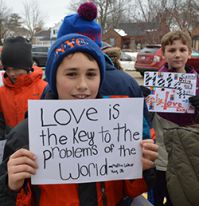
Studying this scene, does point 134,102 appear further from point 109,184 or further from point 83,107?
point 109,184

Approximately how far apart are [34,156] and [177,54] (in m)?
1.54

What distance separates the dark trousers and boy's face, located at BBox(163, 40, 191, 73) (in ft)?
2.74

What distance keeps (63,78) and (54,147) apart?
1.02 ft

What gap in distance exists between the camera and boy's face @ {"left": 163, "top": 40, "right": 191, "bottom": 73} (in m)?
2.53

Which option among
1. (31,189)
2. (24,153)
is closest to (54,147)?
(24,153)

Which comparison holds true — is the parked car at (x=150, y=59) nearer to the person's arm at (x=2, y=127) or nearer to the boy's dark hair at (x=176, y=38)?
the boy's dark hair at (x=176, y=38)

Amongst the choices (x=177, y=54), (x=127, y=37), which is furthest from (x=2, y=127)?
(x=127, y=37)

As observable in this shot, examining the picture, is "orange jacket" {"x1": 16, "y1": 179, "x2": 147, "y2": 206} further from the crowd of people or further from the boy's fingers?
the boy's fingers

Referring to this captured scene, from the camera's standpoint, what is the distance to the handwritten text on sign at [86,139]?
1417mm

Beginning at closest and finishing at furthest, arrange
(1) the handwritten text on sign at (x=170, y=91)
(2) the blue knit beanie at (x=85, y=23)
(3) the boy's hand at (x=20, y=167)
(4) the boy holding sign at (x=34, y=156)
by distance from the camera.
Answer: (3) the boy's hand at (x=20, y=167) < (4) the boy holding sign at (x=34, y=156) < (2) the blue knit beanie at (x=85, y=23) < (1) the handwritten text on sign at (x=170, y=91)

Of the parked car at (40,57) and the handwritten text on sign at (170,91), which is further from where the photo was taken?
the parked car at (40,57)

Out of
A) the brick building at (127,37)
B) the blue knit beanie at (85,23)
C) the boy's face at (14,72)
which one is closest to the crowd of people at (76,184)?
the blue knit beanie at (85,23)

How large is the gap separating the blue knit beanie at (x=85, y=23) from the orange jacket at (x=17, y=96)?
711mm

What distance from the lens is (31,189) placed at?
A: 1.53 meters
